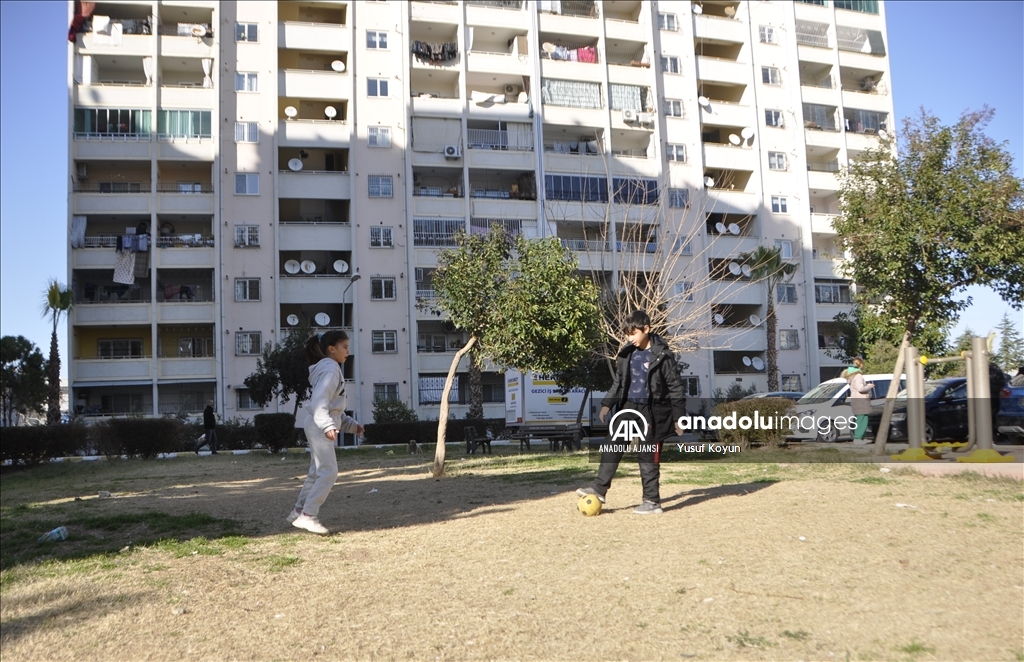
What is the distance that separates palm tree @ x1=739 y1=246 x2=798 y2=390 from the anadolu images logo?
3856cm

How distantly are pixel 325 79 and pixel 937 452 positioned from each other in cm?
4381

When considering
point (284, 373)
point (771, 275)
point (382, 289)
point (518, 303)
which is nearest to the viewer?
point (518, 303)

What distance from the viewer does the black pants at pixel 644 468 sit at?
27.5ft

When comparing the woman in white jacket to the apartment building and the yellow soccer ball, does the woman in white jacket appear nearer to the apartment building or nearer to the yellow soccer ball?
the yellow soccer ball

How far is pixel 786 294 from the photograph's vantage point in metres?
55.1

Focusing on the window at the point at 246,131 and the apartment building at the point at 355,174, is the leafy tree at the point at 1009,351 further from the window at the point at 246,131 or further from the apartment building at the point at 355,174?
the window at the point at 246,131

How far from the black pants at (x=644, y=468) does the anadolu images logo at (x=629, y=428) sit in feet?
0.13

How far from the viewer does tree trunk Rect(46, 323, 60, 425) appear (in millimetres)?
42750

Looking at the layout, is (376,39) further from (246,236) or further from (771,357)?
(771,357)

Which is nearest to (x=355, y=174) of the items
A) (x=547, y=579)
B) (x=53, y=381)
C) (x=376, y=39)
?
(x=376, y=39)

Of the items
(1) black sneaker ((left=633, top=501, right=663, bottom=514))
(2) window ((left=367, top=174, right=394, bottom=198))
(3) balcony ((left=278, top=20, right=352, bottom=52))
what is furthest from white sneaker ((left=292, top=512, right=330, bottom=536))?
(3) balcony ((left=278, top=20, right=352, bottom=52))

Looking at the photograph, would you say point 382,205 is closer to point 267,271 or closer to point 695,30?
point 267,271

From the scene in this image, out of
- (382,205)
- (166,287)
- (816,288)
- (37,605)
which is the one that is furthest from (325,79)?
(37,605)

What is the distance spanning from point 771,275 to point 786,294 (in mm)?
9192
